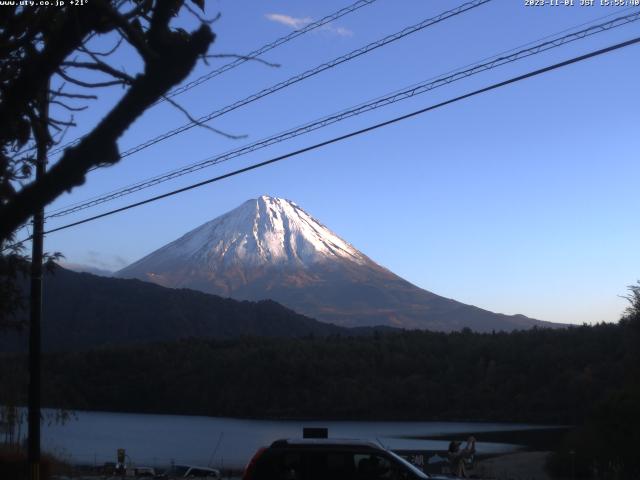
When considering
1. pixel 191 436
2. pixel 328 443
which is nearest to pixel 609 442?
pixel 328 443

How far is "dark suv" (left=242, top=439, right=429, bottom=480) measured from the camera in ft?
35.3

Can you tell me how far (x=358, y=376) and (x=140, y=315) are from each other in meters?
47.1

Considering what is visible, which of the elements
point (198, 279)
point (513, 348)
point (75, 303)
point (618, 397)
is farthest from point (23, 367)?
point (198, 279)

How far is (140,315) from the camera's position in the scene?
382 ft

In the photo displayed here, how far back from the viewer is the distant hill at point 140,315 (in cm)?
11019

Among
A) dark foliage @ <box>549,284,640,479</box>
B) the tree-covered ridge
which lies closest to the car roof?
dark foliage @ <box>549,284,640,479</box>

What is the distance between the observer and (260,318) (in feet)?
413

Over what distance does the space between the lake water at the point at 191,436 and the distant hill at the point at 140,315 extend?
38649mm

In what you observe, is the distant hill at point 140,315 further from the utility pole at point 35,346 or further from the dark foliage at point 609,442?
the utility pole at point 35,346

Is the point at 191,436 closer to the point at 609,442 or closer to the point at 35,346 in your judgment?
the point at 609,442

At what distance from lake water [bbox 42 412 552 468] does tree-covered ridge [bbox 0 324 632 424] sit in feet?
12.3

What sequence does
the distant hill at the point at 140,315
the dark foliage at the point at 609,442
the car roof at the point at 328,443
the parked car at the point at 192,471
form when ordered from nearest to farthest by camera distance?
the car roof at the point at 328,443 → the dark foliage at the point at 609,442 → the parked car at the point at 192,471 → the distant hill at the point at 140,315

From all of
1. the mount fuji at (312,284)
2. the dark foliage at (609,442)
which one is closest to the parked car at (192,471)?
the dark foliage at (609,442)

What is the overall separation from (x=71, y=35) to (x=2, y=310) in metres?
10.7
